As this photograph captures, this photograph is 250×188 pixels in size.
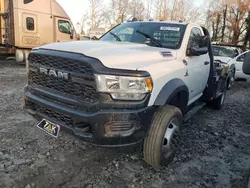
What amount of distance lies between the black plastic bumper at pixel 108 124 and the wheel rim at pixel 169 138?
44 cm

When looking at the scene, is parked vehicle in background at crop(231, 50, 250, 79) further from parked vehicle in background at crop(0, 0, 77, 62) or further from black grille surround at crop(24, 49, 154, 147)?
parked vehicle in background at crop(0, 0, 77, 62)

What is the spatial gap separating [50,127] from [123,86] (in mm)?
1107

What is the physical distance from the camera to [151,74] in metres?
2.65

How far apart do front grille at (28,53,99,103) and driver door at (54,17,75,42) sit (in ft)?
35.6

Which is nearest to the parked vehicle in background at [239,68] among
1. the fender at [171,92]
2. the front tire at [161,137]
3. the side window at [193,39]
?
the side window at [193,39]

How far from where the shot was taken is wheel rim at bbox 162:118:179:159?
300 cm

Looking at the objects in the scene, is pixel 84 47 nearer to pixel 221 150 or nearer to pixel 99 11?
pixel 221 150

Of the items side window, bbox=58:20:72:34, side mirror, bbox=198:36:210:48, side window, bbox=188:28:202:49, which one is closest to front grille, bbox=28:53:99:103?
side window, bbox=188:28:202:49

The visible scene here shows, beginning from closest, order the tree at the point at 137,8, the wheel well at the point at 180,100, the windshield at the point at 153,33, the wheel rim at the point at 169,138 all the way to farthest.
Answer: the wheel rim at the point at 169,138, the wheel well at the point at 180,100, the windshield at the point at 153,33, the tree at the point at 137,8

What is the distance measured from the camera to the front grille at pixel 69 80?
8.23 ft

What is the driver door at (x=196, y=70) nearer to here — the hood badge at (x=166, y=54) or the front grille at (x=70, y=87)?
the hood badge at (x=166, y=54)

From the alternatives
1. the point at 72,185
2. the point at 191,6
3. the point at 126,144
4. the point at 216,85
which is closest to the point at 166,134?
the point at 126,144

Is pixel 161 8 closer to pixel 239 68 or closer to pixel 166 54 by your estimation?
pixel 239 68

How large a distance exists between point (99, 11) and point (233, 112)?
34280 millimetres
